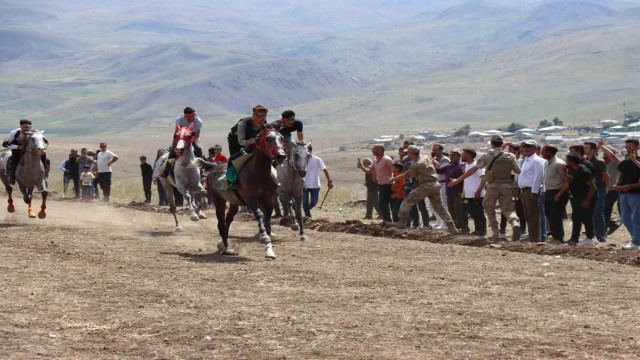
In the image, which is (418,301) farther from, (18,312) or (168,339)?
(18,312)

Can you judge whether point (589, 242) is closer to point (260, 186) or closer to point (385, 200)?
point (260, 186)

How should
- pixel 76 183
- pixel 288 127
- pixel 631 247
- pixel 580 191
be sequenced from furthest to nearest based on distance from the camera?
pixel 76 183 < pixel 580 191 < pixel 288 127 < pixel 631 247

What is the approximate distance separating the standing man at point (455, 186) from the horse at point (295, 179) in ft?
11.7

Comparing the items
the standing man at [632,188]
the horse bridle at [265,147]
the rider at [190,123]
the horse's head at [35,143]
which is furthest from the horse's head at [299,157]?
the horse's head at [35,143]

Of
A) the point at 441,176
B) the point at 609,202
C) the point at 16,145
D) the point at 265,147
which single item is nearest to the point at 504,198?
the point at 609,202

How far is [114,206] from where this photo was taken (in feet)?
101

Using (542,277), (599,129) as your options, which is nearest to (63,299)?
(542,277)

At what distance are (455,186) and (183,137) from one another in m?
6.05

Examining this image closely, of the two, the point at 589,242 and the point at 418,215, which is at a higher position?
the point at 418,215

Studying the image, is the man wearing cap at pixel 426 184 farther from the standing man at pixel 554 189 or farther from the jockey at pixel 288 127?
the jockey at pixel 288 127

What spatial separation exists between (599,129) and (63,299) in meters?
172

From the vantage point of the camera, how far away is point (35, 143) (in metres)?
22.4

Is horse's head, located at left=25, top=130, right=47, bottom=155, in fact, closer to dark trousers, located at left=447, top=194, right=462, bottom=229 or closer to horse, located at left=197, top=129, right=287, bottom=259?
horse, located at left=197, top=129, right=287, bottom=259

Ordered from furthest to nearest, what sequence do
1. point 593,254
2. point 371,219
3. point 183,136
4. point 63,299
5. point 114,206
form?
point 114,206 → point 371,219 → point 183,136 → point 593,254 → point 63,299
